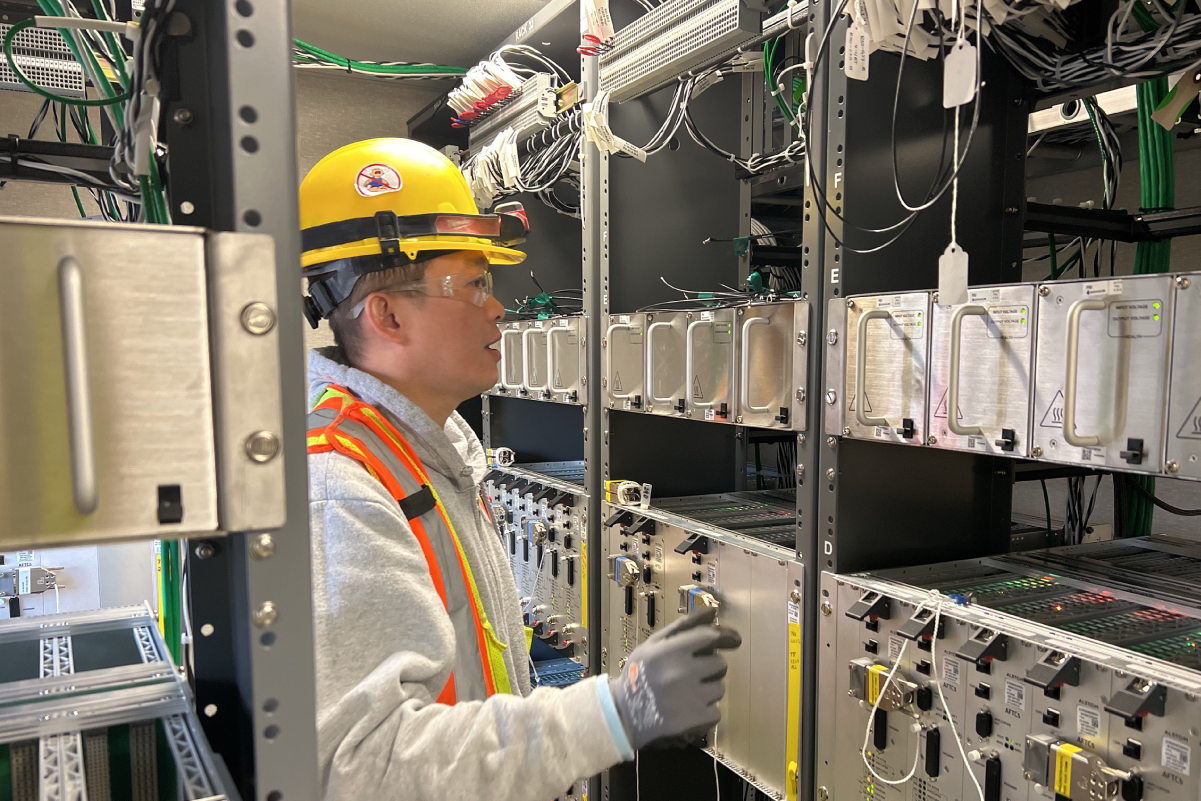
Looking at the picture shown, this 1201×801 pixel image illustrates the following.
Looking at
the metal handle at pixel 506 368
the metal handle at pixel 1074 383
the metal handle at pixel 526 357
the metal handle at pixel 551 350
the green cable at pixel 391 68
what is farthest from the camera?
the green cable at pixel 391 68

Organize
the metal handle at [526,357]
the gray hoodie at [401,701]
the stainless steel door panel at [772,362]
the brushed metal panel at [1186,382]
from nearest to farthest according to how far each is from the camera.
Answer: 1. the gray hoodie at [401,701]
2. the brushed metal panel at [1186,382]
3. the stainless steel door panel at [772,362]
4. the metal handle at [526,357]

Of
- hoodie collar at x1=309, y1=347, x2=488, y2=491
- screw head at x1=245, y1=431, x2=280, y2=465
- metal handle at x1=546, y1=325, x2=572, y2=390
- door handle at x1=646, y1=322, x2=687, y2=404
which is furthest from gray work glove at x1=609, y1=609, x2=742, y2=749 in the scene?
metal handle at x1=546, y1=325, x2=572, y2=390

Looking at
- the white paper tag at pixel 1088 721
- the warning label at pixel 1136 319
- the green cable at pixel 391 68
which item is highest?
the green cable at pixel 391 68

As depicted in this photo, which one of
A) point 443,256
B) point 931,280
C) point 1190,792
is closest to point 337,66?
point 443,256

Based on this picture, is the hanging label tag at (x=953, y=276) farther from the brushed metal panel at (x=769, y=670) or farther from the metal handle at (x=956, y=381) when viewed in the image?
the brushed metal panel at (x=769, y=670)

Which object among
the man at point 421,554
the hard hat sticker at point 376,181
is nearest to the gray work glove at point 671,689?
the man at point 421,554

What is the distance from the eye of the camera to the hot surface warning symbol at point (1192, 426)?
109cm

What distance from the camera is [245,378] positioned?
0.53 metres

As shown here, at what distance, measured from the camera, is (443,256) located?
140cm

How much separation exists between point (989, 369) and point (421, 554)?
0.99 metres

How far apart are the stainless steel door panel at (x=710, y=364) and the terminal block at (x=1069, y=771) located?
3.16 ft

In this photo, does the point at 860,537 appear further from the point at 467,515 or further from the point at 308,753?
the point at 308,753

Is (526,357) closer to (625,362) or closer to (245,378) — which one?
(625,362)

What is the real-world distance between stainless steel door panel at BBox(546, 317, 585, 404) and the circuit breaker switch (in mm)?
570
